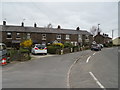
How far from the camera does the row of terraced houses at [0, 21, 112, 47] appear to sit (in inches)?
1377

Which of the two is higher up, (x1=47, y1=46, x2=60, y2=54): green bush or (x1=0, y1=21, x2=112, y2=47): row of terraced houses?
(x1=0, y1=21, x2=112, y2=47): row of terraced houses

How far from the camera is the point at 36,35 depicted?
124 feet

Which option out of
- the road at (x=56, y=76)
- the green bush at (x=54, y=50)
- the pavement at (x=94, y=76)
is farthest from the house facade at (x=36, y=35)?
the pavement at (x=94, y=76)

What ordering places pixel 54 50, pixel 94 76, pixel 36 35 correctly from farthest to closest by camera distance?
1. pixel 36 35
2. pixel 54 50
3. pixel 94 76

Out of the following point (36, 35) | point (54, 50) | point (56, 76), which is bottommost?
point (56, 76)

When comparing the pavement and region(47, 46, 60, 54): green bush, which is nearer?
the pavement

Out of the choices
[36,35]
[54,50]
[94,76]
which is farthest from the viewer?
[36,35]

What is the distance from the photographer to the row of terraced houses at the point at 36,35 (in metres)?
35.0

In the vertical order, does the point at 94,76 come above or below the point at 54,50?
below

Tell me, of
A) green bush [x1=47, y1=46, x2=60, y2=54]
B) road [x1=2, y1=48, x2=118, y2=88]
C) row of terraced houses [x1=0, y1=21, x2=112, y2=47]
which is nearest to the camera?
road [x1=2, y1=48, x2=118, y2=88]

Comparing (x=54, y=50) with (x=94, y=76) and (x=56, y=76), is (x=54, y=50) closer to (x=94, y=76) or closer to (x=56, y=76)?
(x=56, y=76)

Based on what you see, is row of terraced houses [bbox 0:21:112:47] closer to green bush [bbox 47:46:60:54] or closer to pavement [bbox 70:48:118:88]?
green bush [bbox 47:46:60:54]

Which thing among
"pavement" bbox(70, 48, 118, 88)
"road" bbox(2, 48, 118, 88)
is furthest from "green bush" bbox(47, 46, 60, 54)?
"road" bbox(2, 48, 118, 88)

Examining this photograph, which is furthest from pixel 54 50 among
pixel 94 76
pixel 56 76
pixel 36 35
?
pixel 36 35
